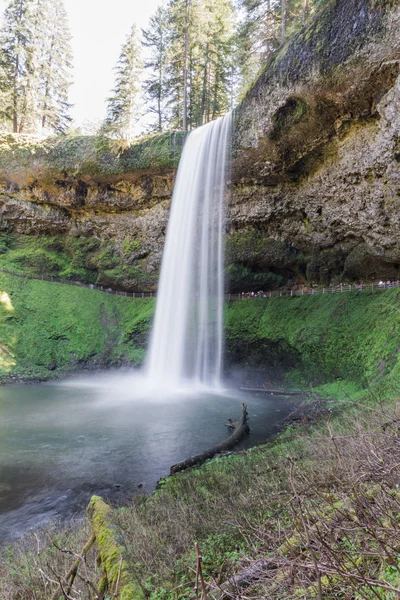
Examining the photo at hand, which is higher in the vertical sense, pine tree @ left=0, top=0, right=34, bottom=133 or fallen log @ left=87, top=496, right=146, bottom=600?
pine tree @ left=0, top=0, right=34, bottom=133

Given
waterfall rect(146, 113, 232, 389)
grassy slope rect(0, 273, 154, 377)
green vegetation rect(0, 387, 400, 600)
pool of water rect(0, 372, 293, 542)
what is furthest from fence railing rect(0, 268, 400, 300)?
green vegetation rect(0, 387, 400, 600)

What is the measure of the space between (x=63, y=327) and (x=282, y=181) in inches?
739

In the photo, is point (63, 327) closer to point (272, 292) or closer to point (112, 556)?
point (272, 292)

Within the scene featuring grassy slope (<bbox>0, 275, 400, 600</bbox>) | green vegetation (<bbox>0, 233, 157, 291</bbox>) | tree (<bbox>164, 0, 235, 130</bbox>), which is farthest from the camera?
green vegetation (<bbox>0, 233, 157, 291</bbox>)

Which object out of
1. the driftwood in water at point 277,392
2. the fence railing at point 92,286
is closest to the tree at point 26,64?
the fence railing at point 92,286

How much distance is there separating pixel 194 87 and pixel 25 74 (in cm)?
1478

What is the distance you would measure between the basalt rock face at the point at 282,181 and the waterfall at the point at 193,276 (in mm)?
1421

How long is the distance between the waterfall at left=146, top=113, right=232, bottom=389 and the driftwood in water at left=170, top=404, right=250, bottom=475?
10541 millimetres

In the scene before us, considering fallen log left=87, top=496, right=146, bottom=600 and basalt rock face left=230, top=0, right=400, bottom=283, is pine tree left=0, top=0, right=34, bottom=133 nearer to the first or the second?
basalt rock face left=230, top=0, right=400, bottom=283

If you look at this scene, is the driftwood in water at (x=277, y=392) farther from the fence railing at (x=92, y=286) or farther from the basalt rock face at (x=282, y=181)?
the fence railing at (x=92, y=286)

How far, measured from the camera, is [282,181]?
68.2 ft

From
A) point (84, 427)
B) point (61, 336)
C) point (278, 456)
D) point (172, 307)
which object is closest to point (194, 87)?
point (172, 307)

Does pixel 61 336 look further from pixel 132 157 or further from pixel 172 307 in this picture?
pixel 132 157

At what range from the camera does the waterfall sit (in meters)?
21.7
